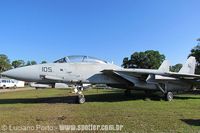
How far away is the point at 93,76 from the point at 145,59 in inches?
3031

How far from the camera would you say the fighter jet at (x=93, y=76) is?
12.8m

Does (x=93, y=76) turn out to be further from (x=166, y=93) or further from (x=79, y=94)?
(x=166, y=93)

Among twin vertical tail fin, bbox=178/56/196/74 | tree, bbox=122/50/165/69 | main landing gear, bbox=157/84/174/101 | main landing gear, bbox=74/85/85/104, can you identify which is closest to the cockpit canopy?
main landing gear, bbox=74/85/85/104

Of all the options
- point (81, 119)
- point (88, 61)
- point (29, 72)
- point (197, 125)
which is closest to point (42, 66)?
point (29, 72)

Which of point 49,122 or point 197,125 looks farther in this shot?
point 49,122

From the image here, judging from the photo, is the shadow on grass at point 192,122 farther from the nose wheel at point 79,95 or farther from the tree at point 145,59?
the tree at point 145,59

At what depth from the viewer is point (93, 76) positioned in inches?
556

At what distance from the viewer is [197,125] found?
6.86m

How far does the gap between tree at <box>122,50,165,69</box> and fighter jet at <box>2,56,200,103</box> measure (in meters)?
72.3

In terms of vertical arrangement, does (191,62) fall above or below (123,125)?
above

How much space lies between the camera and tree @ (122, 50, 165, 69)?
8831 cm

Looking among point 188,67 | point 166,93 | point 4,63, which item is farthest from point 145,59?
Result: point 166,93

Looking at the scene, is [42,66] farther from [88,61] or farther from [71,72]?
[88,61]

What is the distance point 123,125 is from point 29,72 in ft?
22.9
